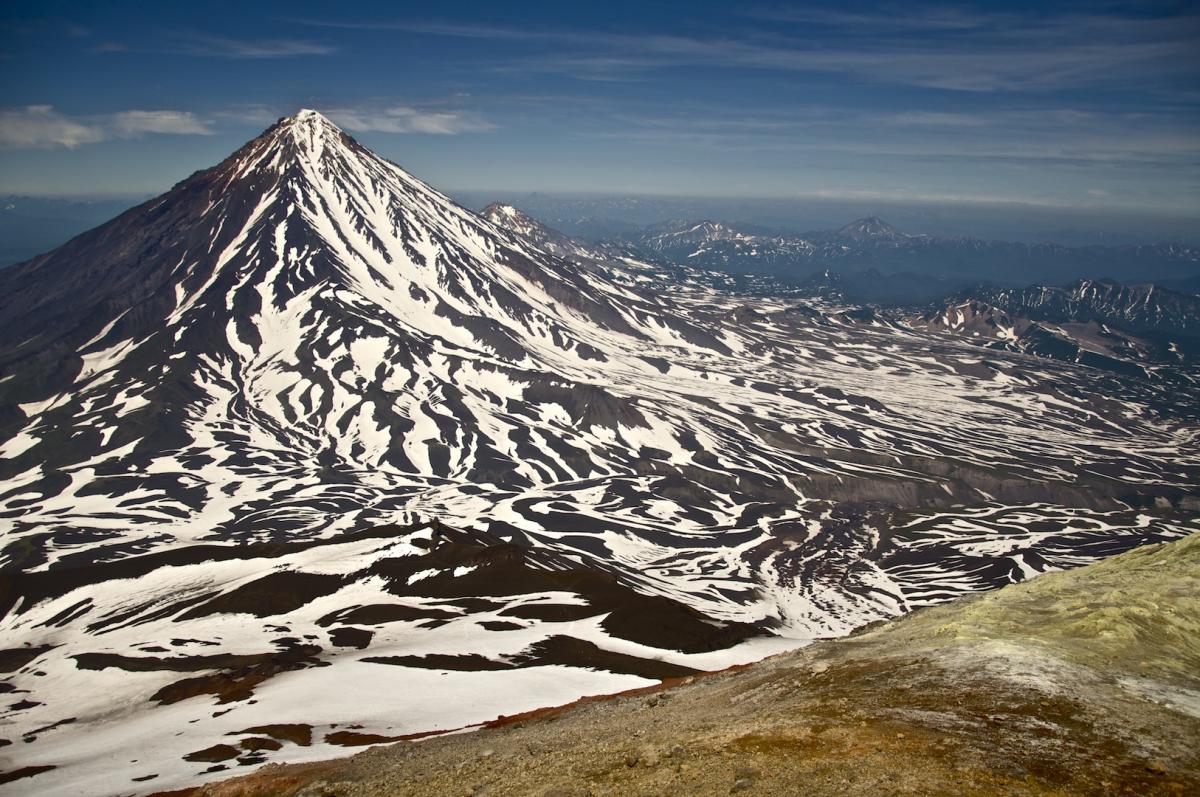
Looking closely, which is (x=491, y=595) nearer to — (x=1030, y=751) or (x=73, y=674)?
(x=73, y=674)

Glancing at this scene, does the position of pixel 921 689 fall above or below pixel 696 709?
above

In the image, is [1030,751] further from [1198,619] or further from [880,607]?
[880,607]

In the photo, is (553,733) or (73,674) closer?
(553,733)

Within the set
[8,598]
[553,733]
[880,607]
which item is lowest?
[880,607]

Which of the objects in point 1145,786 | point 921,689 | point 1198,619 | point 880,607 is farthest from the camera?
point 880,607

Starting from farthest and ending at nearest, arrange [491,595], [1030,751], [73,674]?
1. [491,595]
2. [73,674]
3. [1030,751]

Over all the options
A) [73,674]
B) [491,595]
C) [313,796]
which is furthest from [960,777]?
[73,674]
